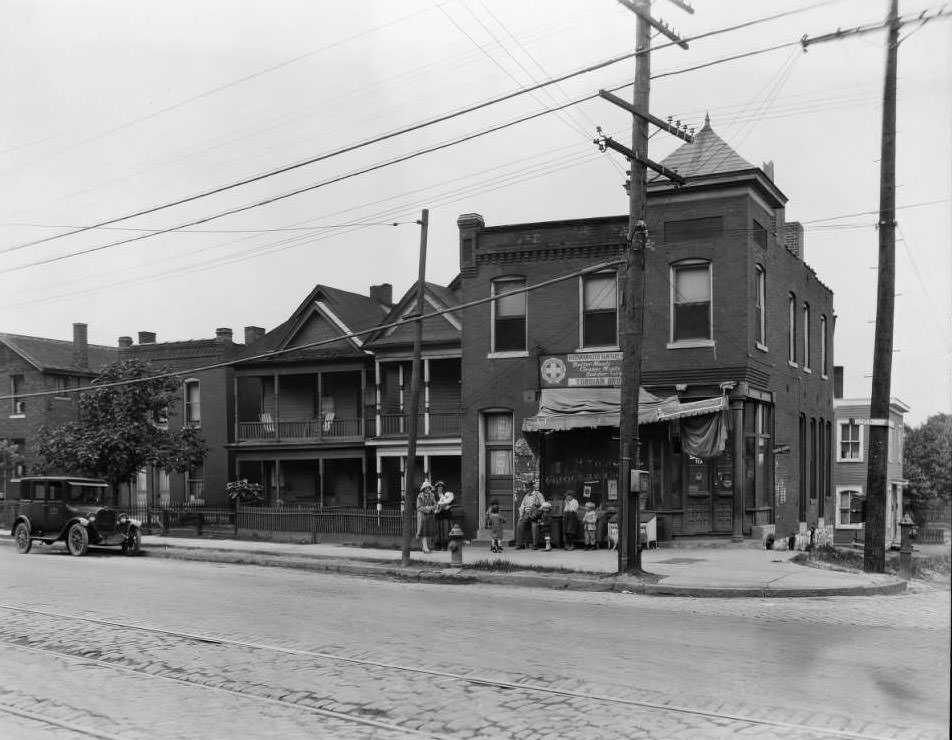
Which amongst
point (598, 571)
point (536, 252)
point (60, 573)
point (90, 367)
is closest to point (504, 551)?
point (598, 571)

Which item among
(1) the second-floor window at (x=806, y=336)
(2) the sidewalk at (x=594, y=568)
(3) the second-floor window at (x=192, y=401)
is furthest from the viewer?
(3) the second-floor window at (x=192, y=401)

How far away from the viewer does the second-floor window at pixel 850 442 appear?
41969 mm

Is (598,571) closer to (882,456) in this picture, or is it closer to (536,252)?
(882,456)

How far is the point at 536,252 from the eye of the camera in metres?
24.8

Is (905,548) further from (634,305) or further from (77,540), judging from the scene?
(77,540)

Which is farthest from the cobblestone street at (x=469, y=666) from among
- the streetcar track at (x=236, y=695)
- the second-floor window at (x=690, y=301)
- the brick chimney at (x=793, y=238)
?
the brick chimney at (x=793, y=238)

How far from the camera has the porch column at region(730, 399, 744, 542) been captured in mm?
22391

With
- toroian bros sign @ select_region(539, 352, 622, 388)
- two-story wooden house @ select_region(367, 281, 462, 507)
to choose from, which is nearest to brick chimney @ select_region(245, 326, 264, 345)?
two-story wooden house @ select_region(367, 281, 462, 507)

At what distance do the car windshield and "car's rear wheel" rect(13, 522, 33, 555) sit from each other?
1431mm

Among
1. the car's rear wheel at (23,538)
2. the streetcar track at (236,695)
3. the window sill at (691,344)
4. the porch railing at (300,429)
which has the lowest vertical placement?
the car's rear wheel at (23,538)

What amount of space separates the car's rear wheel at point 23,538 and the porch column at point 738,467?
17.8 metres

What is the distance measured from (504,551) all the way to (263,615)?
→ 998 centimetres

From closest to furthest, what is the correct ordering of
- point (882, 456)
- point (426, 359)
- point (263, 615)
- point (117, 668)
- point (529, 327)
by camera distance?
1. point (117, 668)
2. point (263, 615)
3. point (882, 456)
4. point (529, 327)
5. point (426, 359)

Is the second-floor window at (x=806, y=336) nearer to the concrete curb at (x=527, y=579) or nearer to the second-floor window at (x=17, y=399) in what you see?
the concrete curb at (x=527, y=579)
